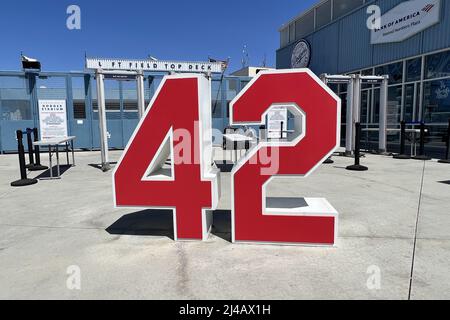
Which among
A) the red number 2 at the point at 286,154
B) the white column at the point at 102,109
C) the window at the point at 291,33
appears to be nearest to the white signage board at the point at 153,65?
the white column at the point at 102,109

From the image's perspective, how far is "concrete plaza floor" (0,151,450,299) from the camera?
2740 millimetres

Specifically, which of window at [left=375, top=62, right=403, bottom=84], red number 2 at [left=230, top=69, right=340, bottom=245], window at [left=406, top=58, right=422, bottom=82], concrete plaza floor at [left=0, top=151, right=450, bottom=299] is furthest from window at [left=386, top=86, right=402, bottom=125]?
red number 2 at [left=230, top=69, right=340, bottom=245]

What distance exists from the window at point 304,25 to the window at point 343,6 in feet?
7.40

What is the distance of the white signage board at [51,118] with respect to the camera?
1243 cm

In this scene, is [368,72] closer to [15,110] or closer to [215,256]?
[215,256]

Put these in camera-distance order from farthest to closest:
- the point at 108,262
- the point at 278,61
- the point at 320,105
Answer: the point at 278,61 → the point at 320,105 → the point at 108,262

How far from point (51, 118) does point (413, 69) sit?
14621 mm

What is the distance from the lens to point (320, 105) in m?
3.58

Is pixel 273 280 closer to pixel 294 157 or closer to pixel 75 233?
pixel 294 157

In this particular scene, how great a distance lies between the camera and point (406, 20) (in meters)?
12.9
